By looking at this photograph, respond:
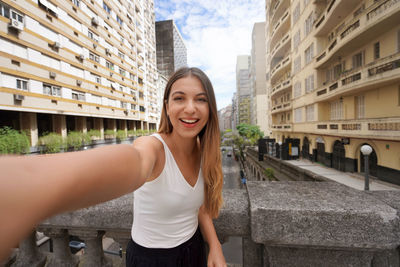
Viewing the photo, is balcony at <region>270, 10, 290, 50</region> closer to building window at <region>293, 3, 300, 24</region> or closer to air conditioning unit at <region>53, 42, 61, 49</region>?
building window at <region>293, 3, 300, 24</region>

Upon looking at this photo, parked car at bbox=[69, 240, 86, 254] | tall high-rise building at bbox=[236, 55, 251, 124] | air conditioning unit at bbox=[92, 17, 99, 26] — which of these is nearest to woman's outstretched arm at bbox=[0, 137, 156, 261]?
parked car at bbox=[69, 240, 86, 254]

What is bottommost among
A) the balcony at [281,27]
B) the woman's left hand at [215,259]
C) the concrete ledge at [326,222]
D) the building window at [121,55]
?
the woman's left hand at [215,259]

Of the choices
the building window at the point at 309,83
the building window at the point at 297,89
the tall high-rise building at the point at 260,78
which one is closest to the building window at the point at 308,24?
the building window at the point at 309,83

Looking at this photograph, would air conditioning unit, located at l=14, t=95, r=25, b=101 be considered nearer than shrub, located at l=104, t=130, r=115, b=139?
Yes

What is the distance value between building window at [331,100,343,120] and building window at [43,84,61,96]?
21.8 meters

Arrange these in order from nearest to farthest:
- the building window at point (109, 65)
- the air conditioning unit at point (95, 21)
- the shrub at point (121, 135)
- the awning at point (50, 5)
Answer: the awning at point (50, 5)
the air conditioning unit at point (95, 21)
the building window at point (109, 65)
the shrub at point (121, 135)

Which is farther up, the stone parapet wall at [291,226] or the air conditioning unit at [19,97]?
the air conditioning unit at [19,97]

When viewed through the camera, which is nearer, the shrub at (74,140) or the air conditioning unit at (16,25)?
the air conditioning unit at (16,25)

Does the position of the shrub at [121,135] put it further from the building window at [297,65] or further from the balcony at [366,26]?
the balcony at [366,26]

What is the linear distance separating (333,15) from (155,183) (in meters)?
16.4

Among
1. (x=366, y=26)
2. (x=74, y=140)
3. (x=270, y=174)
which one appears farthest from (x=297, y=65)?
(x=74, y=140)

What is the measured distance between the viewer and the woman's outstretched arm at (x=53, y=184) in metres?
0.38

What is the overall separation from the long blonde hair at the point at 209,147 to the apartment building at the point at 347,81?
1106 cm

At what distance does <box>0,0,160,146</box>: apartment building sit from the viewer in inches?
418
